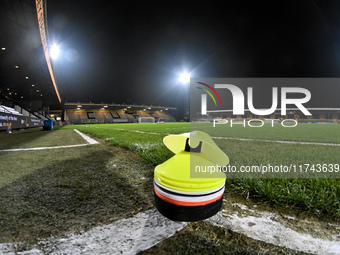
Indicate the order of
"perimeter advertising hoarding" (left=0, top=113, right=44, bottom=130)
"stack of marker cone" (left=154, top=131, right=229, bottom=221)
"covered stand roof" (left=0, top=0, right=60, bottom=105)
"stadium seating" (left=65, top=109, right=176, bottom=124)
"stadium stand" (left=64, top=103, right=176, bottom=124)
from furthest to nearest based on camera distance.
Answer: "stadium stand" (left=64, top=103, right=176, bottom=124)
"stadium seating" (left=65, top=109, right=176, bottom=124)
"perimeter advertising hoarding" (left=0, top=113, right=44, bottom=130)
"covered stand roof" (left=0, top=0, right=60, bottom=105)
"stack of marker cone" (left=154, top=131, right=229, bottom=221)

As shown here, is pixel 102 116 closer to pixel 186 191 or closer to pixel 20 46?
pixel 20 46

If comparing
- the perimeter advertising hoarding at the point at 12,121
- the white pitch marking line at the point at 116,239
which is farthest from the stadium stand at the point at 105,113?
the white pitch marking line at the point at 116,239

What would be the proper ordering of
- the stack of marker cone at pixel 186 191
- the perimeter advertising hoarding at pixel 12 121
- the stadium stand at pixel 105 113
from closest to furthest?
the stack of marker cone at pixel 186 191 → the perimeter advertising hoarding at pixel 12 121 → the stadium stand at pixel 105 113

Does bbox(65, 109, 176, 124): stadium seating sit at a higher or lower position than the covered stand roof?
lower

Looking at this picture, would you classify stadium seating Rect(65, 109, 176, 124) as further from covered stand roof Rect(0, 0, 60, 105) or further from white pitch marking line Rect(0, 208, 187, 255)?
white pitch marking line Rect(0, 208, 187, 255)

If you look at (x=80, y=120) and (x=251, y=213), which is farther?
(x=80, y=120)

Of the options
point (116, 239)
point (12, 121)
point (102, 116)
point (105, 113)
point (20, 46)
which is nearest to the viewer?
point (116, 239)

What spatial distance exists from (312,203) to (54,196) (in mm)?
1981

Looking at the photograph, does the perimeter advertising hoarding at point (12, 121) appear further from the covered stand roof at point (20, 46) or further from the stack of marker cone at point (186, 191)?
the stack of marker cone at point (186, 191)

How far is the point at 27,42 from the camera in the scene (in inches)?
401

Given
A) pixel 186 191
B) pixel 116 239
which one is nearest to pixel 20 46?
pixel 116 239

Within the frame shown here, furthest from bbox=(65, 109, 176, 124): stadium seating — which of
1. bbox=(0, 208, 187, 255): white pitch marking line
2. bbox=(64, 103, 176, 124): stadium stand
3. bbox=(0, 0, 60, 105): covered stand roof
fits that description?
bbox=(0, 208, 187, 255): white pitch marking line

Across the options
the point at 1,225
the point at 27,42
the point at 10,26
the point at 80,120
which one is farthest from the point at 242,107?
the point at 80,120

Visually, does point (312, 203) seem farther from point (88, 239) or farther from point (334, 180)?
point (88, 239)
